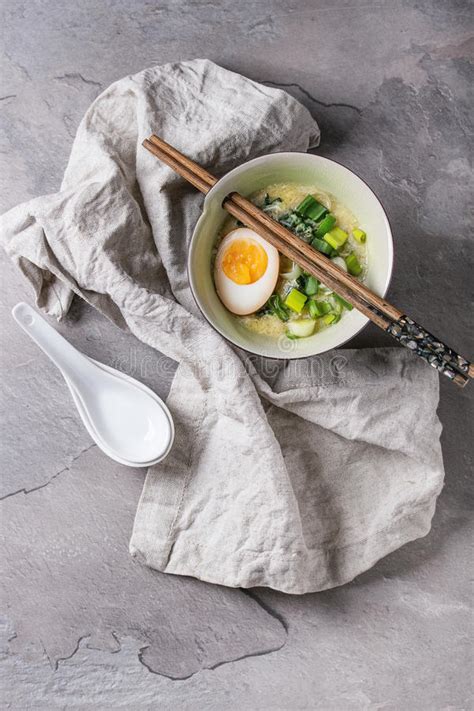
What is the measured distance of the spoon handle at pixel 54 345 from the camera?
1.51m

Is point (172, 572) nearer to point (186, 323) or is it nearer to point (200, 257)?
A: point (186, 323)

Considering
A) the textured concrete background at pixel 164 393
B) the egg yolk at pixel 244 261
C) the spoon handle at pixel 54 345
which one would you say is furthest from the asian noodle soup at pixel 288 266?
the spoon handle at pixel 54 345

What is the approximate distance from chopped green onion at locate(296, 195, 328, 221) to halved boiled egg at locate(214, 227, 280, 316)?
0.10m

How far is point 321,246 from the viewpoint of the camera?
1.43 meters

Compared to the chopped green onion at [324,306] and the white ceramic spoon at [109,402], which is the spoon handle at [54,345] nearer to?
the white ceramic spoon at [109,402]

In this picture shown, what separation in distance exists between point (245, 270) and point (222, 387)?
25 cm

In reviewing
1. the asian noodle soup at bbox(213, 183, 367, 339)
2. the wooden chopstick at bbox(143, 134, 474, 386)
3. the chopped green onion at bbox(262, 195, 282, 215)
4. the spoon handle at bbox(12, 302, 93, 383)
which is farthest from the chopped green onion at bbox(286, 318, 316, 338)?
the spoon handle at bbox(12, 302, 93, 383)

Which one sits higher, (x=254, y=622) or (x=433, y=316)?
(x=433, y=316)

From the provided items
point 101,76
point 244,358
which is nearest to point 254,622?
point 244,358

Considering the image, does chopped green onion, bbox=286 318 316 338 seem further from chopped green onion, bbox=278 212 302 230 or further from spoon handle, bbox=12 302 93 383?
spoon handle, bbox=12 302 93 383

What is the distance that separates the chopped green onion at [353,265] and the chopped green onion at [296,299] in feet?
0.36

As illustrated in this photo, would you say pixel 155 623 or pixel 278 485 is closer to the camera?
pixel 278 485

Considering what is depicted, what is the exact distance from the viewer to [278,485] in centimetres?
146

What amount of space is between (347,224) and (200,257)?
311mm
